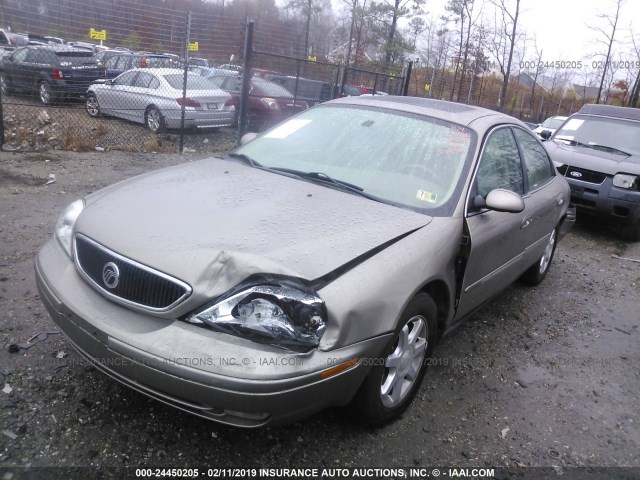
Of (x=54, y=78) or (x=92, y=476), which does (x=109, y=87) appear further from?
(x=92, y=476)

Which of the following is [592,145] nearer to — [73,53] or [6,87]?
[6,87]

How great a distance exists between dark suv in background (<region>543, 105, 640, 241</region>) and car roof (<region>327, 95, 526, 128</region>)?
3.66 metres

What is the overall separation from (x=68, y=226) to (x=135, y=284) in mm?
842

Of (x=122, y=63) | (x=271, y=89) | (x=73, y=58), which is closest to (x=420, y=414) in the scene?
(x=271, y=89)

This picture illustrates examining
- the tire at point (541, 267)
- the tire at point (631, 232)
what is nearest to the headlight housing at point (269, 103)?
the tire at point (631, 232)

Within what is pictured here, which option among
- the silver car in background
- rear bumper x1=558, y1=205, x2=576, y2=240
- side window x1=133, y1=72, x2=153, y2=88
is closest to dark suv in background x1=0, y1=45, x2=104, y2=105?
the silver car in background

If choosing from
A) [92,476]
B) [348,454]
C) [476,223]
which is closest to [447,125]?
[476,223]

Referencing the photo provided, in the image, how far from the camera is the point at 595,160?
707cm

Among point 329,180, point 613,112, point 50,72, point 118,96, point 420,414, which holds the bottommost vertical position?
point 420,414

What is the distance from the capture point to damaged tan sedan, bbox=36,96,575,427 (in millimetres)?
1999

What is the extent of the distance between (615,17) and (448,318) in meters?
31.6

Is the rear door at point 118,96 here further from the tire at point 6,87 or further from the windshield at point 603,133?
the windshield at point 603,133

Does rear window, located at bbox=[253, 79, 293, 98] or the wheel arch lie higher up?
rear window, located at bbox=[253, 79, 293, 98]

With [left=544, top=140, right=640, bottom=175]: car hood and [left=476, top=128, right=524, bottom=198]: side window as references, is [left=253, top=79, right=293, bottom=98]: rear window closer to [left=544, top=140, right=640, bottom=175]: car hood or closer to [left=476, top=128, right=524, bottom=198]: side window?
[left=544, top=140, right=640, bottom=175]: car hood
